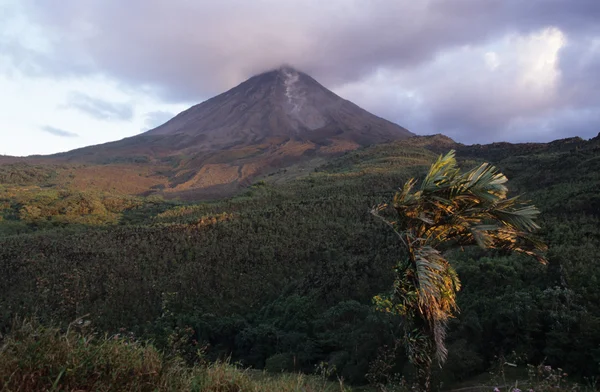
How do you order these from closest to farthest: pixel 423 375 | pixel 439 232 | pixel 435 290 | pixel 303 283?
pixel 435 290
pixel 423 375
pixel 439 232
pixel 303 283

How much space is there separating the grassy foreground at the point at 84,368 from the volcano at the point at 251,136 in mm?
54742

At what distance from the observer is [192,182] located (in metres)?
61.9

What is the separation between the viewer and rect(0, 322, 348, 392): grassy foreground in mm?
2520

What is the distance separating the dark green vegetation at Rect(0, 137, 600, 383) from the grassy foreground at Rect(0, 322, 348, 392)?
28cm

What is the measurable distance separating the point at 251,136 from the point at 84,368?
339 feet

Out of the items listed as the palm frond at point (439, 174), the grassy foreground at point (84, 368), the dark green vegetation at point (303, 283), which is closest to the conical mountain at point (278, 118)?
the dark green vegetation at point (303, 283)

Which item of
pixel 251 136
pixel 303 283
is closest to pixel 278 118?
pixel 251 136

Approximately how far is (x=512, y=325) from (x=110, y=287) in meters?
15.2

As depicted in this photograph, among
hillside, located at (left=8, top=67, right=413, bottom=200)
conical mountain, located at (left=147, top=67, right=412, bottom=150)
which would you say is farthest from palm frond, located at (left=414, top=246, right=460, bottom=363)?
conical mountain, located at (left=147, top=67, right=412, bottom=150)

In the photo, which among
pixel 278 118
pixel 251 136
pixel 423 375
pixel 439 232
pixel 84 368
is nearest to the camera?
pixel 84 368

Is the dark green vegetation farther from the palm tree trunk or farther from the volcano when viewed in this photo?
the volcano

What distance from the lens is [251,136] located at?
103688mm

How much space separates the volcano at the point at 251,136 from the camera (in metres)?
70.0

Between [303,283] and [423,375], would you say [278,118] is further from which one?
[423,375]
